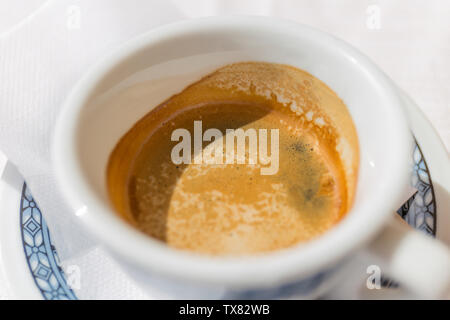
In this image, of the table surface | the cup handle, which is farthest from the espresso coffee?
the table surface

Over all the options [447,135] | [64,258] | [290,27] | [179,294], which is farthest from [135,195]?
[447,135]

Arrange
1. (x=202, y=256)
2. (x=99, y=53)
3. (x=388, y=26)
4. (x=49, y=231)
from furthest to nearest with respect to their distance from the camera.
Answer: (x=388, y=26)
(x=99, y=53)
(x=49, y=231)
(x=202, y=256)

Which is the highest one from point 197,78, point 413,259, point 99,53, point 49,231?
point 99,53

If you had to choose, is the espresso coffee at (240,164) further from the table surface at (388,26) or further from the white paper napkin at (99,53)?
the table surface at (388,26)

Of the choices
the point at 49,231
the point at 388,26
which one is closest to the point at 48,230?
the point at 49,231

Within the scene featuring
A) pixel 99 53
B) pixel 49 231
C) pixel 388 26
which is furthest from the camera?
pixel 388 26

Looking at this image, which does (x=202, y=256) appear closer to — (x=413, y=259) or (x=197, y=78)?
(x=413, y=259)
